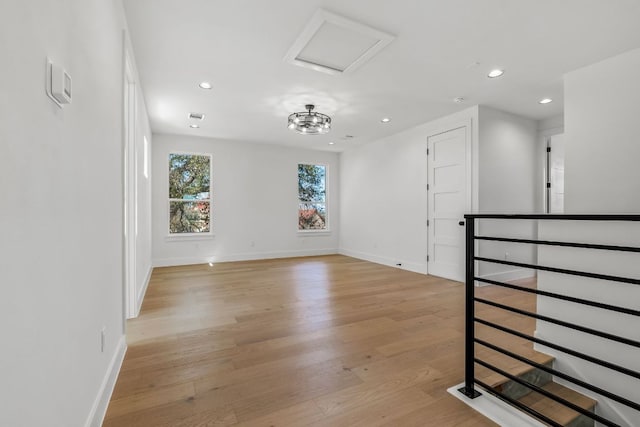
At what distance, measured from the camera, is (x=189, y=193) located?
623 centimetres

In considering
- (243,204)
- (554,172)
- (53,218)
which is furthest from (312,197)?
(53,218)

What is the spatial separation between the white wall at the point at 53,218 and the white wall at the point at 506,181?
14.4 ft

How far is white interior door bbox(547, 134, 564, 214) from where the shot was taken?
15.8ft

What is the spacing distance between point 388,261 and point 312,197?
2560mm

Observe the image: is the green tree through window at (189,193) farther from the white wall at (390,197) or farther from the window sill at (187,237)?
the white wall at (390,197)

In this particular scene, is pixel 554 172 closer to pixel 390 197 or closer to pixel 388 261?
pixel 390 197

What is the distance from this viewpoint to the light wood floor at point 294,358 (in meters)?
1.61

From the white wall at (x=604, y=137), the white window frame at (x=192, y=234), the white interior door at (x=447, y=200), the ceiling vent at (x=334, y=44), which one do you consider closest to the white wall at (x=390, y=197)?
the white interior door at (x=447, y=200)

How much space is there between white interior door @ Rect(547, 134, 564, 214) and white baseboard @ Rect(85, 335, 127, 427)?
584 centimetres

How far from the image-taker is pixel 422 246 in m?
5.26

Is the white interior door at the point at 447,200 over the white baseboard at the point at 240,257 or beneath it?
over

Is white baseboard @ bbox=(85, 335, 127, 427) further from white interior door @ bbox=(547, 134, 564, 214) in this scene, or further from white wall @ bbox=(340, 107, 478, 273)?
white interior door @ bbox=(547, 134, 564, 214)

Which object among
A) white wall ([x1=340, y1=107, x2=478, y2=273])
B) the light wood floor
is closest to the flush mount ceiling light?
white wall ([x1=340, y1=107, x2=478, y2=273])

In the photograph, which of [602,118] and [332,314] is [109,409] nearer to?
[332,314]
